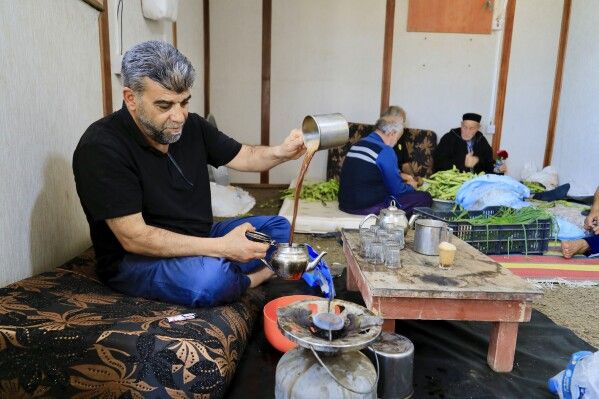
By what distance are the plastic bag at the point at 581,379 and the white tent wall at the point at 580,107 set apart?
5.15m

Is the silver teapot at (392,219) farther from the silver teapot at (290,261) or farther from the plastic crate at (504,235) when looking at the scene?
the plastic crate at (504,235)

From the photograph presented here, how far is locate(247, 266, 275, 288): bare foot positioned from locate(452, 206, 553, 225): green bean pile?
178 centimetres

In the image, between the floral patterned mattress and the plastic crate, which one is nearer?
the floral patterned mattress

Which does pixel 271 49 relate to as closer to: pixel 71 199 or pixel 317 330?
pixel 71 199

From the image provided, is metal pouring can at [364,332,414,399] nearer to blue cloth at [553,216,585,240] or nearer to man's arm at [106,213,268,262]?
man's arm at [106,213,268,262]

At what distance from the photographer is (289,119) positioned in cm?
704

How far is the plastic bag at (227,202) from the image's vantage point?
497 centimetres

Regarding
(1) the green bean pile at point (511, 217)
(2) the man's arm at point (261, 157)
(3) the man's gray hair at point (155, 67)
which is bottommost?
(1) the green bean pile at point (511, 217)

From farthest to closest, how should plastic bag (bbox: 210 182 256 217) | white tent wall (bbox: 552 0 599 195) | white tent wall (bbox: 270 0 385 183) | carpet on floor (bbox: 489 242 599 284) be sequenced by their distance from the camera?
white tent wall (bbox: 270 0 385 183) → white tent wall (bbox: 552 0 599 195) → plastic bag (bbox: 210 182 256 217) → carpet on floor (bbox: 489 242 599 284)

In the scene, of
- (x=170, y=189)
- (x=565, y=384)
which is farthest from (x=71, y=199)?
(x=565, y=384)

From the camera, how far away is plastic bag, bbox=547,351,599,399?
4.96 ft

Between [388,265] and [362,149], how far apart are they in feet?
7.83

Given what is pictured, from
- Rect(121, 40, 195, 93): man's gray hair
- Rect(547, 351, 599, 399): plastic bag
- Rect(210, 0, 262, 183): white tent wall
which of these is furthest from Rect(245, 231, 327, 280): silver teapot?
Rect(210, 0, 262, 183): white tent wall

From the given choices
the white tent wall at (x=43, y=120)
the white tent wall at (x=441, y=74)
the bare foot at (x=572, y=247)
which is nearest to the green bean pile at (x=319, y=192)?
the white tent wall at (x=441, y=74)
